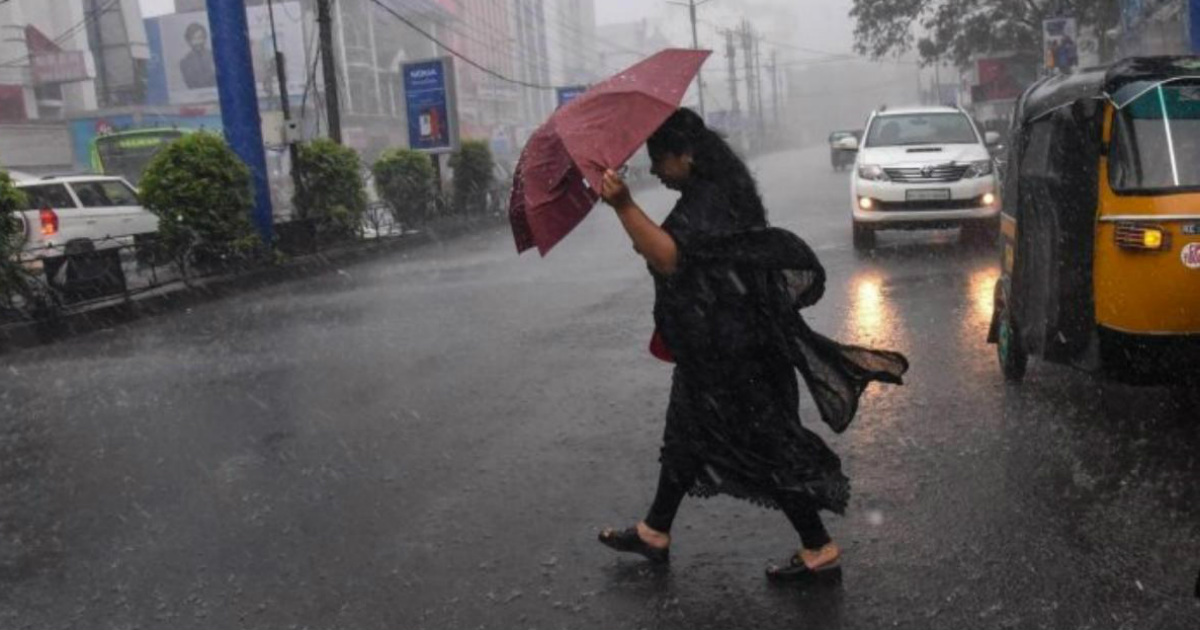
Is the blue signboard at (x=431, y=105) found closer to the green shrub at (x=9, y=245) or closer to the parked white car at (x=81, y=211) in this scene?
the parked white car at (x=81, y=211)

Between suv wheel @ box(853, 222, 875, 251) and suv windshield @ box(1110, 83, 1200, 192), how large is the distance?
8.65 m

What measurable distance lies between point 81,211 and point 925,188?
13333 millimetres

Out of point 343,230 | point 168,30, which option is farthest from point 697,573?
point 168,30

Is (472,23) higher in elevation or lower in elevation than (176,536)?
higher

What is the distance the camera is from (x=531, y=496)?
16.1 feet

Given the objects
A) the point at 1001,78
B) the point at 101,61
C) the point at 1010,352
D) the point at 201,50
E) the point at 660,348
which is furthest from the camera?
the point at 201,50

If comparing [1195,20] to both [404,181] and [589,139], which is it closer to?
[589,139]

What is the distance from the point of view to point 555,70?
104 m

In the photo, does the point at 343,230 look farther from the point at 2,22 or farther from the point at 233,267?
the point at 2,22

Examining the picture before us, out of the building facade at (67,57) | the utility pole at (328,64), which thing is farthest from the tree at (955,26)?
the building facade at (67,57)

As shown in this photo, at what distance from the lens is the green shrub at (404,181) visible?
2288cm

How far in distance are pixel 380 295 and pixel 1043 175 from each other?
A: 900 centimetres

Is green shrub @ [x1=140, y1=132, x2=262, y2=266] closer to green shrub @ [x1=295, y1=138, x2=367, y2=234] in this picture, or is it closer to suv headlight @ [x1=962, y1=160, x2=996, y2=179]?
green shrub @ [x1=295, y1=138, x2=367, y2=234]

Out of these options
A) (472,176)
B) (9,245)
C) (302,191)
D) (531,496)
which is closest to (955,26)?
(472,176)
